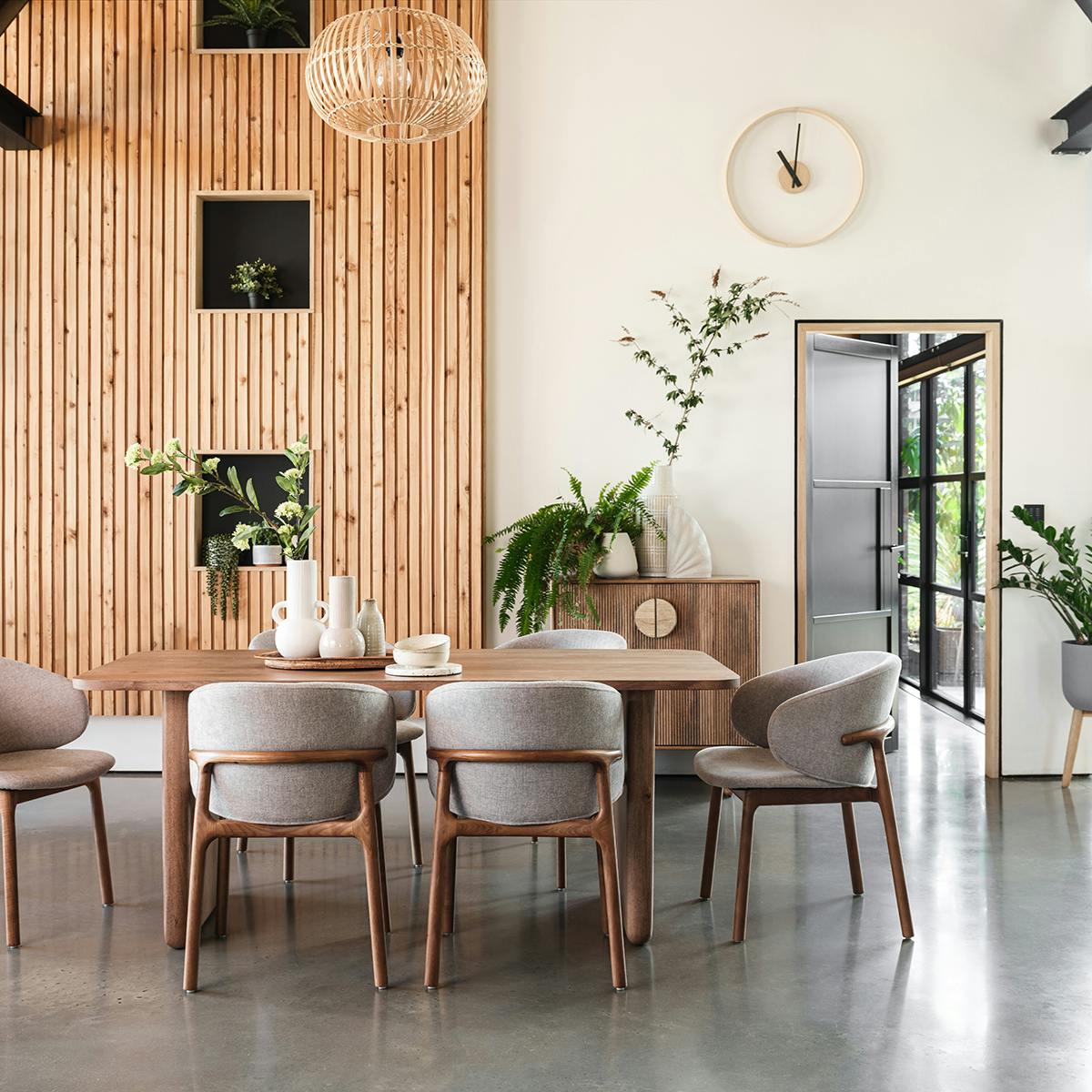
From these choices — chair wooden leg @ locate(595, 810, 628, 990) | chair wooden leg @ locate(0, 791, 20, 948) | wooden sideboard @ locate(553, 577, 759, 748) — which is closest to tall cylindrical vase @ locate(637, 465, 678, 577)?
A: wooden sideboard @ locate(553, 577, 759, 748)

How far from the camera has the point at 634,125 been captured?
580 cm

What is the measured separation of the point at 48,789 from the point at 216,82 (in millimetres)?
3994

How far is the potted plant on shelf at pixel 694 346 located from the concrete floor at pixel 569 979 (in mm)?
2291

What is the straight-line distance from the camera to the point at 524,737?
300 cm

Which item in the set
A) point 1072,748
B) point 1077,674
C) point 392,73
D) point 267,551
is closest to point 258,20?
point 392,73

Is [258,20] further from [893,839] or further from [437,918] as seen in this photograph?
[893,839]

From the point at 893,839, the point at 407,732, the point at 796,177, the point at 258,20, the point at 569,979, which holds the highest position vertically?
the point at 258,20

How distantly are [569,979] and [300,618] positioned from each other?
151 cm

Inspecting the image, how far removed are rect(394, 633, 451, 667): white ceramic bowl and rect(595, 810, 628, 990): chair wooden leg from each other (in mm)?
819

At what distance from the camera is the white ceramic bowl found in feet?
11.5

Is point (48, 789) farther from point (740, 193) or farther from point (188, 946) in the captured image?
point (740, 193)

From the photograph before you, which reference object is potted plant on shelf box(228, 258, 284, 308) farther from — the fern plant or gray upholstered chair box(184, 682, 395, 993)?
gray upholstered chair box(184, 682, 395, 993)

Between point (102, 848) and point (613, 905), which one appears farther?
point (102, 848)

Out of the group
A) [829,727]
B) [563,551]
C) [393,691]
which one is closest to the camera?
[829,727]
